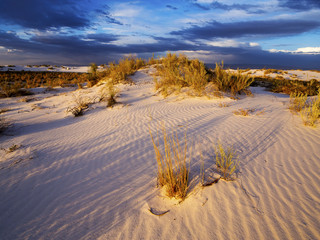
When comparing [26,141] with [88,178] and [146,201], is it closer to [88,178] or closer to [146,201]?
[88,178]

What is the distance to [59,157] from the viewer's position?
9.95ft

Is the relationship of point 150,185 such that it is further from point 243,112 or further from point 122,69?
point 122,69

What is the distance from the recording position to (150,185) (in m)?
2.15

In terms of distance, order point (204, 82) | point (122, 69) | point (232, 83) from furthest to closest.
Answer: point (122, 69) → point (204, 82) → point (232, 83)

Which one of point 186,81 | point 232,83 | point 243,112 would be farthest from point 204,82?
point 243,112

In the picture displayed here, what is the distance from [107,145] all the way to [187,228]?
7.71ft

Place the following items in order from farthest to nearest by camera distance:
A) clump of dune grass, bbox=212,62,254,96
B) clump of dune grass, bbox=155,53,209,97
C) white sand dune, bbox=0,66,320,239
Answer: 1. clump of dune grass, bbox=155,53,209,97
2. clump of dune grass, bbox=212,62,254,96
3. white sand dune, bbox=0,66,320,239

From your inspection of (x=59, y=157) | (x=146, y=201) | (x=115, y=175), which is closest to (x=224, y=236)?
(x=146, y=201)

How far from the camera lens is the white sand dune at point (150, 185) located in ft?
5.17

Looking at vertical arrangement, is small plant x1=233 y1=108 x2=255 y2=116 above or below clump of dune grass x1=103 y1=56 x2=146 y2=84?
below

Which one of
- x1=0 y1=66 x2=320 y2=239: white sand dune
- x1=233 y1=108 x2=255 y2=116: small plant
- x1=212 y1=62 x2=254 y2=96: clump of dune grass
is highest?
x1=212 y1=62 x2=254 y2=96: clump of dune grass

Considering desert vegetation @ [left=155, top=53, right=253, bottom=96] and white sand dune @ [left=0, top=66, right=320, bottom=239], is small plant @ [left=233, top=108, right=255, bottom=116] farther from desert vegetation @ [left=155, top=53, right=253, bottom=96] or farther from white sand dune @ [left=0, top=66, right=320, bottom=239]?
desert vegetation @ [left=155, top=53, right=253, bottom=96]

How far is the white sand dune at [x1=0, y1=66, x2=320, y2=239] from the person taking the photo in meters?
1.58

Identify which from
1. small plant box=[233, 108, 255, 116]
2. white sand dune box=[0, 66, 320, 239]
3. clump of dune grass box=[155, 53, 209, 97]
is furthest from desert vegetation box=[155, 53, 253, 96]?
white sand dune box=[0, 66, 320, 239]
